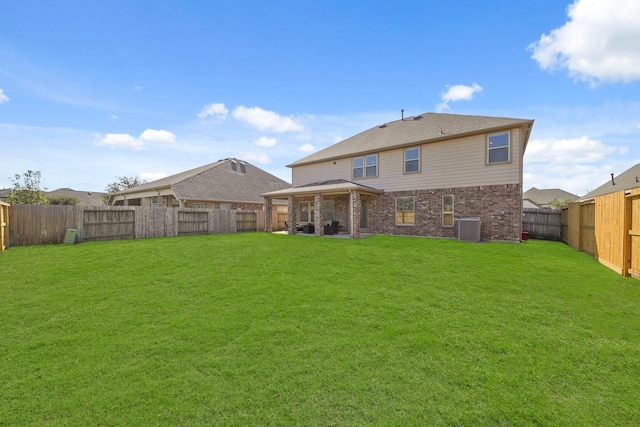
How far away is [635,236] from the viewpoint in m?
6.53

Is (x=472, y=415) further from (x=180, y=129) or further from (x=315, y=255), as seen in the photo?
(x=180, y=129)

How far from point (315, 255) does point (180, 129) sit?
13.7 meters

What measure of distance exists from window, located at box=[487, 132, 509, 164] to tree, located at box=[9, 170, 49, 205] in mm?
38098

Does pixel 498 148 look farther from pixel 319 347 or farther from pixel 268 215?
pixel 268 215

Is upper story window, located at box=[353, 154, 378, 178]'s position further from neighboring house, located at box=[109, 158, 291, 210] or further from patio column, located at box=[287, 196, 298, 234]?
neighboring house, located at box=[109, 158, 291, 210]

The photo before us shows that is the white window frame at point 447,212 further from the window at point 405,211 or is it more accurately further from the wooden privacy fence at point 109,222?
the wooden privacy fence at point 109,222

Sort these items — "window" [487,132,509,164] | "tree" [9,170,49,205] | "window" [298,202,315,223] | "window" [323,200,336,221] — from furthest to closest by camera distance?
"tree" [9,170,49,205]
"window" [298,202,315,223]
"window" [323,200,336,221]
"window" [487,132,509,164]

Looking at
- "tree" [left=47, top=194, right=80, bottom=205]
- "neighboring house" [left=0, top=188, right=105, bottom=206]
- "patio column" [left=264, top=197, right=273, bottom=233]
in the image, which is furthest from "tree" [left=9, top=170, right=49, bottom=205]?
"patio column" [left=264, top=197, right=273, bottom=233]

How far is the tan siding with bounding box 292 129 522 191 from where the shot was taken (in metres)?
12.4

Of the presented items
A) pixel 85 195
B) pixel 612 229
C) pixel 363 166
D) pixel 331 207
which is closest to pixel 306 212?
pixel 331 207

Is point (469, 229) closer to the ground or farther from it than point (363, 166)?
closer to the ground

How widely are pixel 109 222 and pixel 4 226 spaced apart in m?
3.54

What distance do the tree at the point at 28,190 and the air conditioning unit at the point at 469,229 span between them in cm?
3681

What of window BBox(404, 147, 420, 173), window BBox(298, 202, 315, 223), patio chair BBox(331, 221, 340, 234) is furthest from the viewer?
window BBox(298, 202, 315, 223)
